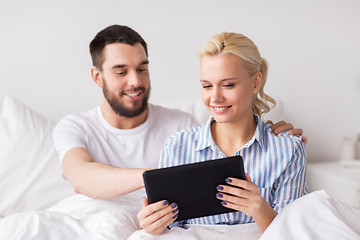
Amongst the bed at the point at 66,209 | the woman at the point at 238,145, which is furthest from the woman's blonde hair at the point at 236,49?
the bed at the point at 66,209

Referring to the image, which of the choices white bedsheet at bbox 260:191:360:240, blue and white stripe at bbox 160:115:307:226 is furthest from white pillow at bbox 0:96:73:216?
white bedsheet at bbox 260:191:360:240

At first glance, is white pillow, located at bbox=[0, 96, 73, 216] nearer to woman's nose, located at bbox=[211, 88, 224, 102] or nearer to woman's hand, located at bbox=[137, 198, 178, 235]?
woman's hand, located at bbox=[137, 198, 178, 235]

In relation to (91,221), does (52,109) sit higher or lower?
higher

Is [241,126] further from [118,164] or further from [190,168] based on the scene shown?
[118,164]

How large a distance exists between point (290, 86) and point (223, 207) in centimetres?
170

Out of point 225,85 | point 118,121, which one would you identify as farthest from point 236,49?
point 118,121

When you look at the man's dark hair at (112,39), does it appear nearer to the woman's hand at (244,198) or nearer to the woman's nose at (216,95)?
the woman's nose at (216,95)

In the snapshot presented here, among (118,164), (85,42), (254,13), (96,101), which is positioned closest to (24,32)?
(85,42)

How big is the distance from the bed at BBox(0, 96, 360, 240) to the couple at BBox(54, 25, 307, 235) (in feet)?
0.26

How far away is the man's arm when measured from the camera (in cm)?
153

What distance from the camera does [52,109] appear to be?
97.3 inches

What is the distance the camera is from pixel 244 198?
122cm

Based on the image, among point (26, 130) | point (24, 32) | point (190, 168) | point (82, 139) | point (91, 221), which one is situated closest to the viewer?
point (190, 168)

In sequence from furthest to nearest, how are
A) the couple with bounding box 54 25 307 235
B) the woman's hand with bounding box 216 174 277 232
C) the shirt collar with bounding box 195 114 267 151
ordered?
1. the shirt collar with bounding box 195 114 267 151
2. the couple with bounding box 54 25 307 235
3. the woman's hand with bounding box 216 174 277 232
